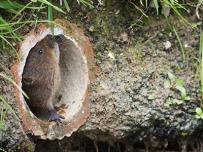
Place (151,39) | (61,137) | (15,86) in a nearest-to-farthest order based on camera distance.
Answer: (15,86) < (61,137) < (151,39)

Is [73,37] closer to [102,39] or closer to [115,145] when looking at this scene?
[102,39]

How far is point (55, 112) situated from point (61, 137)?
0.40 ft

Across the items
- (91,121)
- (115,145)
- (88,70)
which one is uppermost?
(88,70)

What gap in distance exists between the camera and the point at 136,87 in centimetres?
284

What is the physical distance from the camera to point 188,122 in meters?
2.93

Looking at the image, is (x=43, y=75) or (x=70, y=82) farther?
(x=70, y=82)

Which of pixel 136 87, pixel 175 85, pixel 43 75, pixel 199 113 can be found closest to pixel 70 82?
pixel 43 75

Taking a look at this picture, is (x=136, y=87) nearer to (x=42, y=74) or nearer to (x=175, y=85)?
(x=175, y=85)

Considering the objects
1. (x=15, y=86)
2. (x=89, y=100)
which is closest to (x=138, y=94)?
(x=89, y=100)

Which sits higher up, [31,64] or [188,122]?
[31,64]

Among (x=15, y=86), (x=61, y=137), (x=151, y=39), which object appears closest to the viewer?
(x=15, y=86)

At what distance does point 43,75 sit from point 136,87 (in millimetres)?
461

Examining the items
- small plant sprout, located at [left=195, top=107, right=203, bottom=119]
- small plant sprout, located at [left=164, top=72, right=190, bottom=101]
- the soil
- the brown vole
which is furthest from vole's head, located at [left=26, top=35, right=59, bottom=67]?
small plant sprout, located at [left=195, top=107, right=203, bottom=119]

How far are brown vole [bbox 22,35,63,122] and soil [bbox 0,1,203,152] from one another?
0.53 feet
